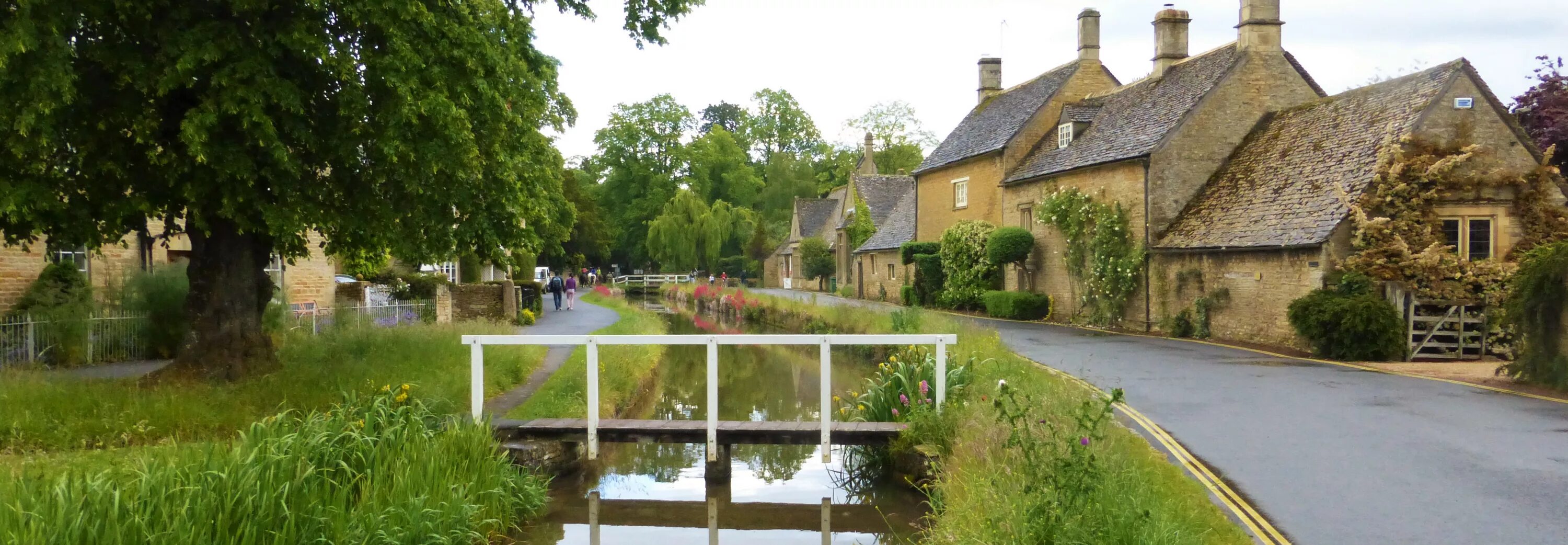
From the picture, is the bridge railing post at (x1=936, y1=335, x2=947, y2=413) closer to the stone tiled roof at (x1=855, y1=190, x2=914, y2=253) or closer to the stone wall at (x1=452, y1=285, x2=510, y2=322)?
the stone wall at (x1=452, y1=285, x2=510, y2=322)

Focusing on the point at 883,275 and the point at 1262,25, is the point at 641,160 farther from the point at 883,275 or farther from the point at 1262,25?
the point at 1262,25

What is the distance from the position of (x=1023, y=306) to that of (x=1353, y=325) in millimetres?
12935

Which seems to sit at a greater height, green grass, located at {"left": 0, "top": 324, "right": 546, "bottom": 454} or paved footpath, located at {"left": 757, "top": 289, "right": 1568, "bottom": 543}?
green grass, located at {"left": 0, "top": 324, "right": 546, "bottom": 454}

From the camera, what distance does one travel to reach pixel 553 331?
25.7 m

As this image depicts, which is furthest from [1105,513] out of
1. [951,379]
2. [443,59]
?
[443,59]

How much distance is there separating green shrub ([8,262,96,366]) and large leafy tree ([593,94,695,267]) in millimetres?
58710

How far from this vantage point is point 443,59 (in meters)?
10.8

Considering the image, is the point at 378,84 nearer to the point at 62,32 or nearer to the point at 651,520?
the point at 62,32

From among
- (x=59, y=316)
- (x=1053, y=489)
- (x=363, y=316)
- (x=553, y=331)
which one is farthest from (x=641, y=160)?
(x=1053, y=489)

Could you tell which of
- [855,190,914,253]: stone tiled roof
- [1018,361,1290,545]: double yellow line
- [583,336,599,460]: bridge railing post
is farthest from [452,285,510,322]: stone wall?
[1018,361,1290,545]: double yellow line

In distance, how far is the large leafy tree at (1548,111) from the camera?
24.7 meters

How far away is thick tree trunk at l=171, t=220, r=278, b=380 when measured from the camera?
1183 cm

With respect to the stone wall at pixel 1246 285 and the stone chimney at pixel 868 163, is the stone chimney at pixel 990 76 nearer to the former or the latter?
the stone wall at pixel 1246 285

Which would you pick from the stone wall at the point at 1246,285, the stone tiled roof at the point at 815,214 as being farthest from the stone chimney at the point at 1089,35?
the stone tiled roof at the point at 815,214
